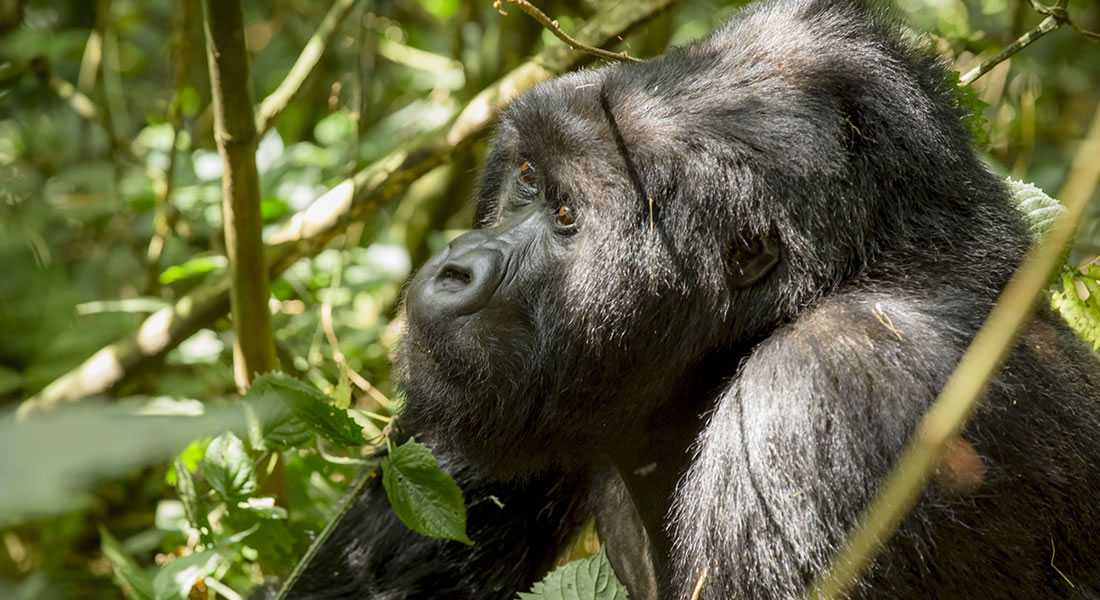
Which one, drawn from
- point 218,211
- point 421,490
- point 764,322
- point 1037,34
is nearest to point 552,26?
point 764,322

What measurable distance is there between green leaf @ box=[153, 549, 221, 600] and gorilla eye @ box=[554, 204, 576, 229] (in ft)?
3.87

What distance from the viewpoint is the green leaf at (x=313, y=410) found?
2.55m

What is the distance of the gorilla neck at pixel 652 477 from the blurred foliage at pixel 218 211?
70 centimetres

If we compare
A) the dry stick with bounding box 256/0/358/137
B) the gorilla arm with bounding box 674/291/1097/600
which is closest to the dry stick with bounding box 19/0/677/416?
the dry stick with bounding box 256/0/358/137

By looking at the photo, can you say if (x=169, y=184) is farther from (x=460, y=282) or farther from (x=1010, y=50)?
(x=1010, y=50)

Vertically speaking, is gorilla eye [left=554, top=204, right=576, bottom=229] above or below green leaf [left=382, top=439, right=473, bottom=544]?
above

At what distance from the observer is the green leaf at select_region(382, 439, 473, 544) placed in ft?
8.21

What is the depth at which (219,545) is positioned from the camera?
8.78 feet

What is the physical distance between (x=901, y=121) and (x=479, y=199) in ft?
3.72

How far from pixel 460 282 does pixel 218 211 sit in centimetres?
199

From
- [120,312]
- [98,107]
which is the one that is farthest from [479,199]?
[98,107]

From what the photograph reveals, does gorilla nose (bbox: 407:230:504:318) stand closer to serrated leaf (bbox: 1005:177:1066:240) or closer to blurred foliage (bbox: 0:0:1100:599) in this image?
blurred foliage (bbox: 0:0:1100:599)

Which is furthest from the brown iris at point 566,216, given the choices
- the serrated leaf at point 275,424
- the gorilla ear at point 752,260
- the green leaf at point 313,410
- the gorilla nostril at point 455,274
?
the serrated leaf at point 275,424

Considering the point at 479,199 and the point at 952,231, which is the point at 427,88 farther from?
the point at 952,231
